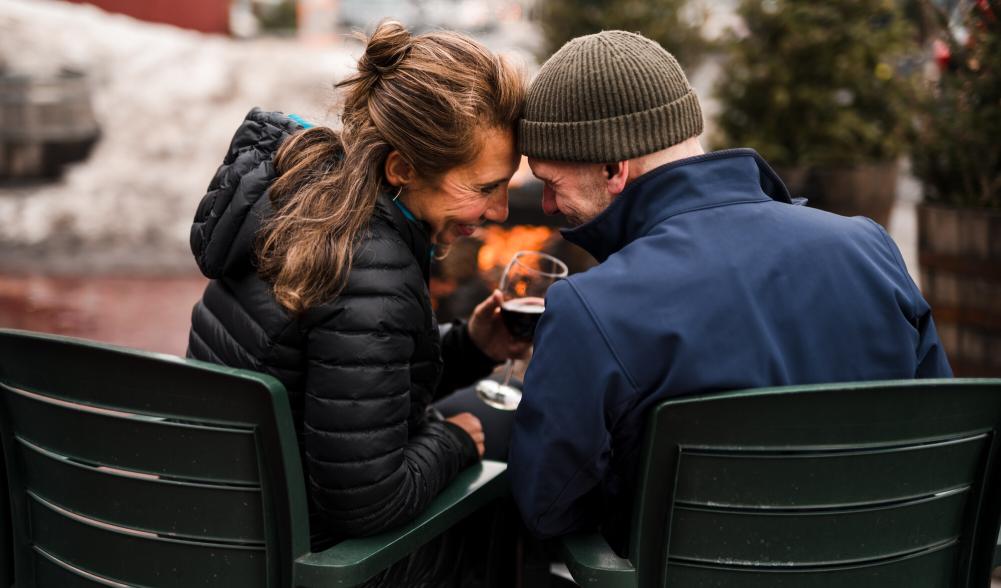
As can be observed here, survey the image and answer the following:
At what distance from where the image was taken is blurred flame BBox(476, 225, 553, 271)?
5.12 meters

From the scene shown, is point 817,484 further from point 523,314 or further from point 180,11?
point 180,11

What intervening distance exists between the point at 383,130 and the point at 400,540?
0.84 m

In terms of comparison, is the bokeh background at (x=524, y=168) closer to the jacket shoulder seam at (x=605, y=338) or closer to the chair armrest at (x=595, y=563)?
the jacket shoulder seam at (x=605, y=338)

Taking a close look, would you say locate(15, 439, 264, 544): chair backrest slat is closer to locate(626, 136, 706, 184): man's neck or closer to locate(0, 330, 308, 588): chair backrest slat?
locate(0, 330, 308, 588): chair backrest slat

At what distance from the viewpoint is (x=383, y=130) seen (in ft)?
6.44

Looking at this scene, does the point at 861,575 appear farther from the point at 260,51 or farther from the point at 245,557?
the point at 260,51

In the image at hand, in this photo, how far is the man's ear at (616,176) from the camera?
198 cm

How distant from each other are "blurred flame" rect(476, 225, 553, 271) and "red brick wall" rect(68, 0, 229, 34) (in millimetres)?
11250

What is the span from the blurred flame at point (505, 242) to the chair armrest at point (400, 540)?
3039 mm

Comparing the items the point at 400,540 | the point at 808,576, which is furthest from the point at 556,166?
the point at 808,576

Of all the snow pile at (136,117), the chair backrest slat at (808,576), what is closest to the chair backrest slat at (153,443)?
the chair backrest slat at (808,576)

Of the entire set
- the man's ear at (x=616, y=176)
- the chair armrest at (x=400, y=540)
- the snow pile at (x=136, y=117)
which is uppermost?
the man's ear at (x=616, y=176)

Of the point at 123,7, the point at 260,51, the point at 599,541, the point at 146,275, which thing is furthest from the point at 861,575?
the point at 123,7

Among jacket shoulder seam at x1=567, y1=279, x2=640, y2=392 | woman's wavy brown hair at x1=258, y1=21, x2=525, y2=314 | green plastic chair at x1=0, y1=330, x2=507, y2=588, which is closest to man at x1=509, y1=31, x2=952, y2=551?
jacket shoulder seam at x1=567, y1=279, x2=640, y2=392
